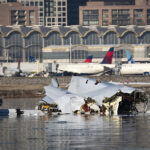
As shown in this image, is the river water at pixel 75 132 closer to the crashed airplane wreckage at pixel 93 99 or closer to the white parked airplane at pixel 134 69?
the crashed airplane wreckage at pixel 93 99

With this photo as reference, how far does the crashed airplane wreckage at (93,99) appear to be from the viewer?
60.3 meters

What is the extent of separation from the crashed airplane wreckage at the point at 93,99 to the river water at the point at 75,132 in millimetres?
1499

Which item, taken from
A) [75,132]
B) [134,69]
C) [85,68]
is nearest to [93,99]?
[75,132]

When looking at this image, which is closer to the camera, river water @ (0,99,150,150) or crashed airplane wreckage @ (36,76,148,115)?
river water @ (0,99,150,150)

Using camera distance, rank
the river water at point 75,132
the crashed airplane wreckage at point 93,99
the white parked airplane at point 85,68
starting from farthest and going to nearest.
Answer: the white parked airplane at point 85,68 → the crashed airplane wreckage at point 93,99 → the river water at point 75,132

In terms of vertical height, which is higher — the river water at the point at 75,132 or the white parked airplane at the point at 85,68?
the river water at the point at 75,132

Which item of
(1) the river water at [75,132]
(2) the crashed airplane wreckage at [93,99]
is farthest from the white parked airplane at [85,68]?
(1) the river water at [75,132]

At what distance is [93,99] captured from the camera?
60.5 metres

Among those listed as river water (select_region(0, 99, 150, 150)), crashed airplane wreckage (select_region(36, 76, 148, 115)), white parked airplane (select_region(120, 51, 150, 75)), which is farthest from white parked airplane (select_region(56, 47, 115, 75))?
river water (select_region(0, 99, 150, 150))

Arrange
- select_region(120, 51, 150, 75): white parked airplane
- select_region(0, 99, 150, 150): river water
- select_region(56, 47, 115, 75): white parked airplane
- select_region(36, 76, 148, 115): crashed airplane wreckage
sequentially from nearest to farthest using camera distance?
select_region(0, 99, 150, 150): river water
select_region(36, 76, 148, 115): crashed airplane wreckage
select_region(120, 51, 150, 75): white parked airplane
select_region(56, 47, 115, 75): white parked airplane

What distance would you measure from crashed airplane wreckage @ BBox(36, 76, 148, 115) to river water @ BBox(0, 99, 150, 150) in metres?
1.50

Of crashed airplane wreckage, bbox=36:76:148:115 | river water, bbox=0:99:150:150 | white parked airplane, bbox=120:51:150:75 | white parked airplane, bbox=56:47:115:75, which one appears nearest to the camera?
river water, bbox=0:99:150:150

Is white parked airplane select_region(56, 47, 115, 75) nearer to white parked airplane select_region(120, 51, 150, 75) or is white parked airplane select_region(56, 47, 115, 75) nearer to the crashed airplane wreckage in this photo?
white parked airplane select_region(120, 51, 150, 75)

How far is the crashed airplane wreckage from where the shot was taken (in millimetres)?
60312
